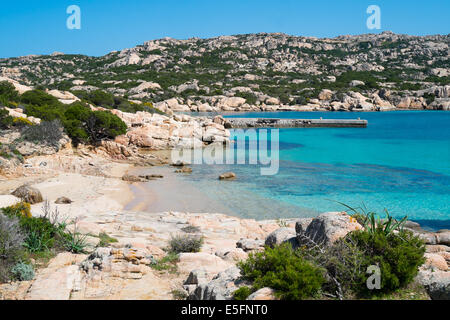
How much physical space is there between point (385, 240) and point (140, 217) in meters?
8.45

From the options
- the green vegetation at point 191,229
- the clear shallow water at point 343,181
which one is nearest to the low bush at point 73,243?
the green vegetation at point 191,229

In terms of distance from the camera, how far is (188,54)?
406 feet

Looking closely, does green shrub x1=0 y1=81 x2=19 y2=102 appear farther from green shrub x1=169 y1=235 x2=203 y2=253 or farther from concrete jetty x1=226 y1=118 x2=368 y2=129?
concrete jetty x1=226 y1=118 x2=368 y2=129

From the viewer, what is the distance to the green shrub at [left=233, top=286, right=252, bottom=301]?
4455mm

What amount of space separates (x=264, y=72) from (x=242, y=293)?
110110 millimetres

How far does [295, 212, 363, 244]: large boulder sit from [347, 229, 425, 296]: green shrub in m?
0.24

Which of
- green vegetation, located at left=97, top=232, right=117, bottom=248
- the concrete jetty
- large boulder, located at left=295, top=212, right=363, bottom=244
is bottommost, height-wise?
green vegetation, located at left=97, top=232, right=117, bottom=248

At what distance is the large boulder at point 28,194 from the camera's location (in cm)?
1245

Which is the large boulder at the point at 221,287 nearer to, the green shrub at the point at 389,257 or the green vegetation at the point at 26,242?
the green shrub at the point at 389,257

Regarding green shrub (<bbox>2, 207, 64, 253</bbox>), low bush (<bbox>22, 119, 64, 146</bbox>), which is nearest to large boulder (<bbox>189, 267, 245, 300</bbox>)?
green shrub (<bbox>2, 207, 64, 253</bbox>)

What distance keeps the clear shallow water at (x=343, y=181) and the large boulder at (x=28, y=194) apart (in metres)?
7.16

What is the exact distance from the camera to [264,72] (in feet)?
361
